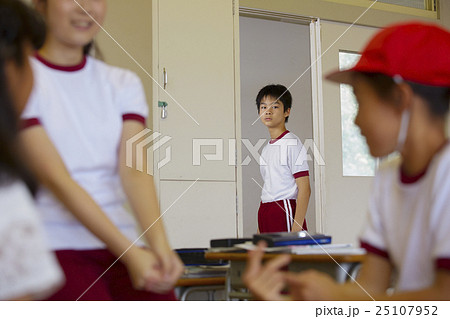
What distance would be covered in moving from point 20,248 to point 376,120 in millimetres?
517

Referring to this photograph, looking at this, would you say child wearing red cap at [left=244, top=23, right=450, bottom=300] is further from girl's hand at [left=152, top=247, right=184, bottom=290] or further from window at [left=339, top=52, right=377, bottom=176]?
window at [left=339, top=52, right=377, bottom=176]

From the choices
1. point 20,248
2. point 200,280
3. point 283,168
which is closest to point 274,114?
point 283,168

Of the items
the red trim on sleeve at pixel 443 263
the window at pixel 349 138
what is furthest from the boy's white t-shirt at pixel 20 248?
the window at pixel 349 138

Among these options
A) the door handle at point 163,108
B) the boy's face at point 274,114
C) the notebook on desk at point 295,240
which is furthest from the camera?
the boy's face at point 274,114

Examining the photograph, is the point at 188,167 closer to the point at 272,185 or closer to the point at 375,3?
the point at 272,185

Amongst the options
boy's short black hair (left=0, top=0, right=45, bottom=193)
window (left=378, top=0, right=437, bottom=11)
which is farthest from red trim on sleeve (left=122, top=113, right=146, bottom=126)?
window (left=378, top=0, right=437, bottom=11)

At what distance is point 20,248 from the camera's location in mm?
521

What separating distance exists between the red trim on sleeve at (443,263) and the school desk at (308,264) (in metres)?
0.48

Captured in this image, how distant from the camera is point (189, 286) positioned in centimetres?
150

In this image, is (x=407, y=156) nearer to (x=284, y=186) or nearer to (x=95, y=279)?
(x=95, y=279)

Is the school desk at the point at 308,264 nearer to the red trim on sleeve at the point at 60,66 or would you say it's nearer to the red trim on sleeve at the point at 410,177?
the red trim on sleeve at the point at 410,177

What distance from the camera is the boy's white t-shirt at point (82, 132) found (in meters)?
0.90

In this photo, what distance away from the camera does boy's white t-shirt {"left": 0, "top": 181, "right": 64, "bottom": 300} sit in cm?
52

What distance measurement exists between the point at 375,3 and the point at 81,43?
335cm
